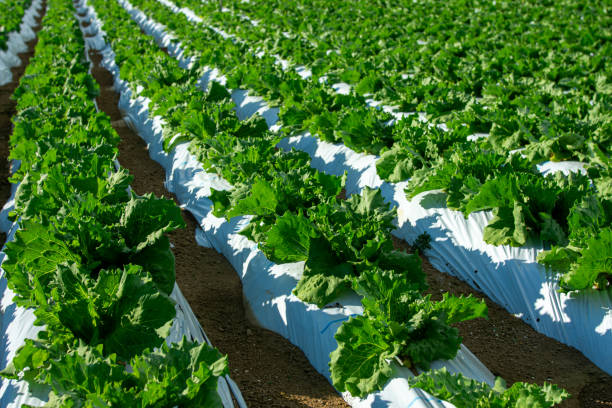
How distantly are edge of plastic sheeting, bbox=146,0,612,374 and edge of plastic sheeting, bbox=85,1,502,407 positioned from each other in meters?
0.96

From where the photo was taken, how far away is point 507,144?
6.57 m

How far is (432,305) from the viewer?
369 centimetres

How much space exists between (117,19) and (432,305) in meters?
20.4

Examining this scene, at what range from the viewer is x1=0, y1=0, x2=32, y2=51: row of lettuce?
1734 cm

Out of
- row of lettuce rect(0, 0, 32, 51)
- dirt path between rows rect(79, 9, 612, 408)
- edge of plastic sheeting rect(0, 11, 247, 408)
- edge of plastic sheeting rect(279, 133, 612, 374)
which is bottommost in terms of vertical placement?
edge of plastic sheeting rect(0, 11, 247, 408)

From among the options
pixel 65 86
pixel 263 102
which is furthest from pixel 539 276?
pixel 65 86

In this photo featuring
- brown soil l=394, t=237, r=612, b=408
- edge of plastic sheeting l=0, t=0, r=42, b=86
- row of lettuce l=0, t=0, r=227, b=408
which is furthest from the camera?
edge of plastic sheeting l=0, t=0, r=42, b=86

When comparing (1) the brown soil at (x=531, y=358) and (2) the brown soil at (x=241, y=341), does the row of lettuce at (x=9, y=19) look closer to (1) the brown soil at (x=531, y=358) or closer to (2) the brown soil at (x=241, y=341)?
(2) the brown soil at (x=241, y=341)

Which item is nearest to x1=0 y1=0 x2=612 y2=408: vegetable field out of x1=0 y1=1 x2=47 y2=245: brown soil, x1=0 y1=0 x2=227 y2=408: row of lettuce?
x1=0 y1=0 x2=227 y2=408: row of lettuce

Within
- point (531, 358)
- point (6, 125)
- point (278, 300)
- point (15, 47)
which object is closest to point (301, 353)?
point (278, 300)

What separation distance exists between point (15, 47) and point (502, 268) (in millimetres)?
19034

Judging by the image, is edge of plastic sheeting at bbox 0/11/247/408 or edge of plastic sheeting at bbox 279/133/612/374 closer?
edge of plastic sheeting at bbox 0/11/247/408

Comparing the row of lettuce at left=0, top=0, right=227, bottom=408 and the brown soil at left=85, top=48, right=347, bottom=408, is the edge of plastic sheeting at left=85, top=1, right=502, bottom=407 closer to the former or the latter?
the brown soil at left=85, top=48, right=347, bottom=408

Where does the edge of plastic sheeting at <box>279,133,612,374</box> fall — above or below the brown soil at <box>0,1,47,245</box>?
above
